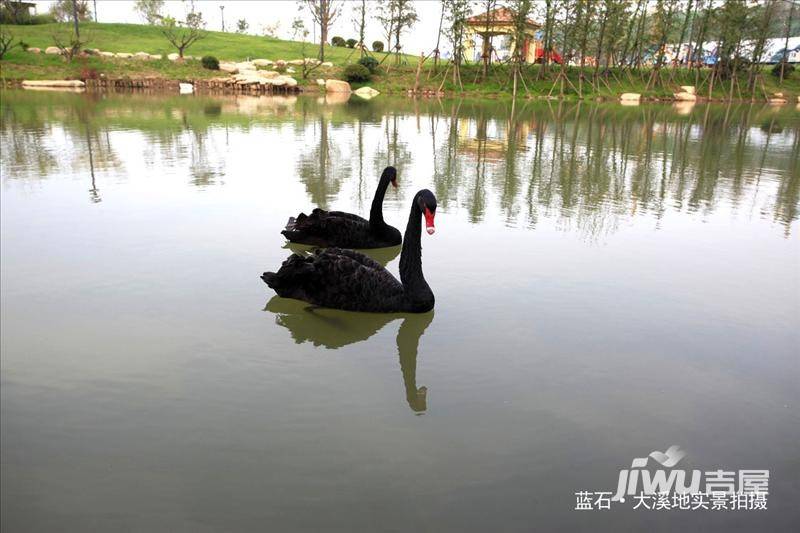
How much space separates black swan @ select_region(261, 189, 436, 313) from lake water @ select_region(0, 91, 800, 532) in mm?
164

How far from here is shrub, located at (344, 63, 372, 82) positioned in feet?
127

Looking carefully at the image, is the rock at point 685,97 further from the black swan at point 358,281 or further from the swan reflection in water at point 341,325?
the swan reflection in water at point 341,325

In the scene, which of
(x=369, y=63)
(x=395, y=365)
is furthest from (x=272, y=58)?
(x=395, y=365)

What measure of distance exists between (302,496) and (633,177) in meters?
9.55

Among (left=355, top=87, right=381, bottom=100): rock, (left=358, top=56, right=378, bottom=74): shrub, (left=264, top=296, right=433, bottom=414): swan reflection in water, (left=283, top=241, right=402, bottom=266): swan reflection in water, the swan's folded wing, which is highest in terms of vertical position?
(left=358, top=56, right=378, bottom=74): shrub

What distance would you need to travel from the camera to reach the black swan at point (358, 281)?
Result: 14.2ft

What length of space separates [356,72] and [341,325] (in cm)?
3711

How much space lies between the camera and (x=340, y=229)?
604 centimetres

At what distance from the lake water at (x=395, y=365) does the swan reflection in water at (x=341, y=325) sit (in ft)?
0.08

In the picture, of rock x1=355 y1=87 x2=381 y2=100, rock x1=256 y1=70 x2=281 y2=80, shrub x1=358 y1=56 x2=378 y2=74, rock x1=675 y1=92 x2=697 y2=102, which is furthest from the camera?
shrub x1=358 y1=56 x2=378 y2=74

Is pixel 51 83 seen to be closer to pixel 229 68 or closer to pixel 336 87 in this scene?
pixel 229 68

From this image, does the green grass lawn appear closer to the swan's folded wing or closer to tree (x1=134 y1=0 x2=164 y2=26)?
tree (x1=134 y1=0 x2=164 y2=26)

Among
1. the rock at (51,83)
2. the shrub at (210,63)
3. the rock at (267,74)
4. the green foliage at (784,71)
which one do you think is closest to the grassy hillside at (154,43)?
the shrub at (210,63)

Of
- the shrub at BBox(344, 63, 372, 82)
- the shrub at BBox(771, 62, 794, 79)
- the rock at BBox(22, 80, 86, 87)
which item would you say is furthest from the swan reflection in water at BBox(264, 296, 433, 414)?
the shrub at BBox(771, 62, 794, 79)
